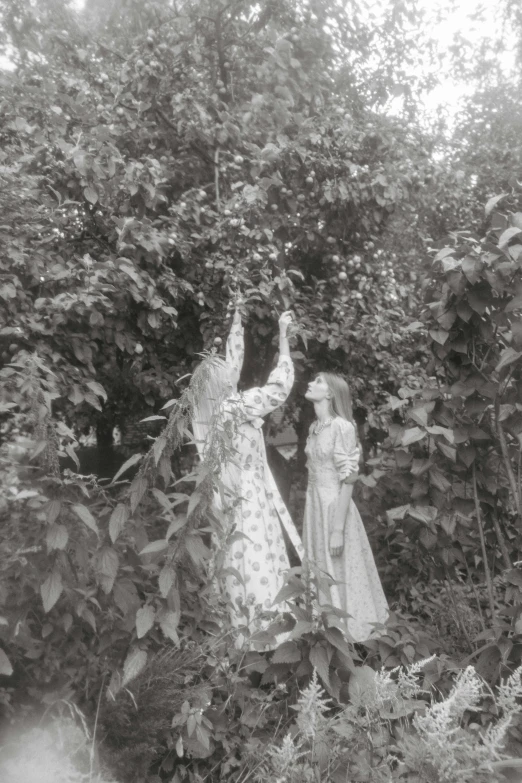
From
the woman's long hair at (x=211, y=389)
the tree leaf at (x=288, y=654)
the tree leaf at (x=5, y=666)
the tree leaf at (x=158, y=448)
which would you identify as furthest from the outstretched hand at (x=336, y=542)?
the tree leaf at (x=5, y=666)

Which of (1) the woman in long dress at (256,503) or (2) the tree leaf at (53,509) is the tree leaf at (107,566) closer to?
(2) the tree leaf at (53,509)

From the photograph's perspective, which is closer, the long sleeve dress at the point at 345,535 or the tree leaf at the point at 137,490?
the tree leaf at the point at 137,490

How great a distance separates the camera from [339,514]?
3.52 m

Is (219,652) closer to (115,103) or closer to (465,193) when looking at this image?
(115,103)

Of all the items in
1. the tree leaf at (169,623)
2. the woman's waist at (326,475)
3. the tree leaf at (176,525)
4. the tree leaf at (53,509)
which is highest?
the tree leaf at (53,509)

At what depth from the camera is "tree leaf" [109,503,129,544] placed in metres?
1.77

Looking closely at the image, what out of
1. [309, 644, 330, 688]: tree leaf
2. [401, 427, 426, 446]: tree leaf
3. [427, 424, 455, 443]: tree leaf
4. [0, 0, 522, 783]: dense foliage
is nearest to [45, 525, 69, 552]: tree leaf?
[0, 0, 522, 783]: dense foliage

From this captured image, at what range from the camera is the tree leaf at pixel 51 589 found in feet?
5.59

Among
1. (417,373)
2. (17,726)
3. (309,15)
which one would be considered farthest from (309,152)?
(17,726)

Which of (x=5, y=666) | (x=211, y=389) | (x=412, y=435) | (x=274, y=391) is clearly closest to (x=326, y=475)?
(x=274, y=391)

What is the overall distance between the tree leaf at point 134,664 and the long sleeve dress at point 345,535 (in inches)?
73.1

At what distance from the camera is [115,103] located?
3916 millimetres

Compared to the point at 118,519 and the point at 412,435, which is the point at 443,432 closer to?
the point at 412,435

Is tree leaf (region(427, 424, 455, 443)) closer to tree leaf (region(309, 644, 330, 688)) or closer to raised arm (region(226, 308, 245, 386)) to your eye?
tree leaf (region(309, 644, 330, 688))
